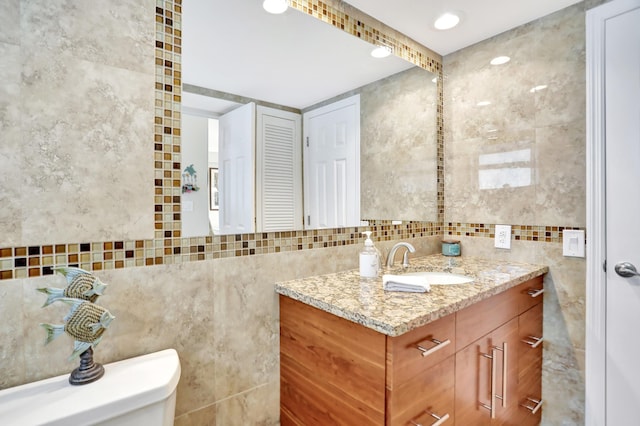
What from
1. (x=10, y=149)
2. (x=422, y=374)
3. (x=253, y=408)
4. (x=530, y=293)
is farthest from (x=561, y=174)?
(x=10, y=149)

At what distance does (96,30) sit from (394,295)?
4.21 feet

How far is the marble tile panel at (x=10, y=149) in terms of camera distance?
2.78 ft

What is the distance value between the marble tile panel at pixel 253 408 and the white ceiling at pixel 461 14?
1.79m

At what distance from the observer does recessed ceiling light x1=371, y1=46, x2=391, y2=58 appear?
5.60 feet

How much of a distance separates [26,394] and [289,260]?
34.3 inches

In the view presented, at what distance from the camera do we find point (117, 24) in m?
1.00

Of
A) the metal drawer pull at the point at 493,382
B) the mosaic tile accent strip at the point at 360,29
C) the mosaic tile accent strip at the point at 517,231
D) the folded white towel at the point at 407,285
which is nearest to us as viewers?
the folded white towel at the point at 407,285

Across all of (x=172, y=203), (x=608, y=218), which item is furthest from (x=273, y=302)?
(x=608, y=218)

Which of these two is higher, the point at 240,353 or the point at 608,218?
the point at 608,218

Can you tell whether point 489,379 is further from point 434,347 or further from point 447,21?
point 447,21

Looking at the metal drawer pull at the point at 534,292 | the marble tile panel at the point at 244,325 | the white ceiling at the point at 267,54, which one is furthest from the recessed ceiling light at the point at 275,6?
the metal drawer pull at the point at 534,292

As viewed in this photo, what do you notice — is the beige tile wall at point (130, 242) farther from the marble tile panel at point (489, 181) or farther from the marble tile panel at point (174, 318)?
the marble tile panel at point (489, 181)

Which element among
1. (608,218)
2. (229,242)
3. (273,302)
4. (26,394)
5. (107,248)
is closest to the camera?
(26,394)

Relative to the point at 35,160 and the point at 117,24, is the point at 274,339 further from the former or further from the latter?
the point at 117,24
